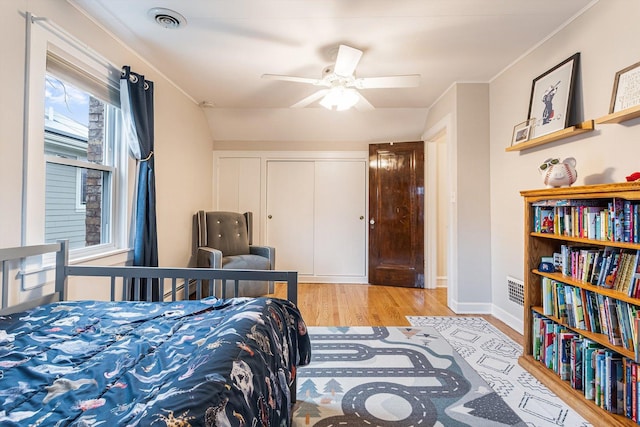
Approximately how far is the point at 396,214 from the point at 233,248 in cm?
223

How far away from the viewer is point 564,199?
175cm

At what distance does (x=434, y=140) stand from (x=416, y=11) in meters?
2.27

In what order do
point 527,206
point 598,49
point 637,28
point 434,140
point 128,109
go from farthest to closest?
point 434,140 < point 128,109 < point 527,206 < point 598,49 < point 637,28

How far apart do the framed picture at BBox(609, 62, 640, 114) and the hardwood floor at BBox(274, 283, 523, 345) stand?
180 centimetres

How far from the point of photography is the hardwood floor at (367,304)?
2.85 meters

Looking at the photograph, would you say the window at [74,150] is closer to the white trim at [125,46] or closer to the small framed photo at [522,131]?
the white trim at [125,46]

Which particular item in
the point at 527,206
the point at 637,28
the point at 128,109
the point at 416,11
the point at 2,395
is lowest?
the point at 2,395

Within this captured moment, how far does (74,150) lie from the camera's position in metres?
2.07

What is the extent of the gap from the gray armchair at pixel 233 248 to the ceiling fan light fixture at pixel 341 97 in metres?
1.94

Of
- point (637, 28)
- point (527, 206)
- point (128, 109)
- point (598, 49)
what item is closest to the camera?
point (637, 28)

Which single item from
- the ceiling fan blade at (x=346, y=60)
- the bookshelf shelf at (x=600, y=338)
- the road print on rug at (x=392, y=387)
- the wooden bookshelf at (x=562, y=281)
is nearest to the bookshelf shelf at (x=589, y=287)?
the wooden bookshelf at (x=562, y=281)

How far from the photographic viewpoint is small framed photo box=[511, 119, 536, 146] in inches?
95.2

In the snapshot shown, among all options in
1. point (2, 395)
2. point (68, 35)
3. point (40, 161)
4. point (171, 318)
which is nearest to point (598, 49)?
point (171, 318)

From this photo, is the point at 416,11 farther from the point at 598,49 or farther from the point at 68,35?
the point at 68,35
